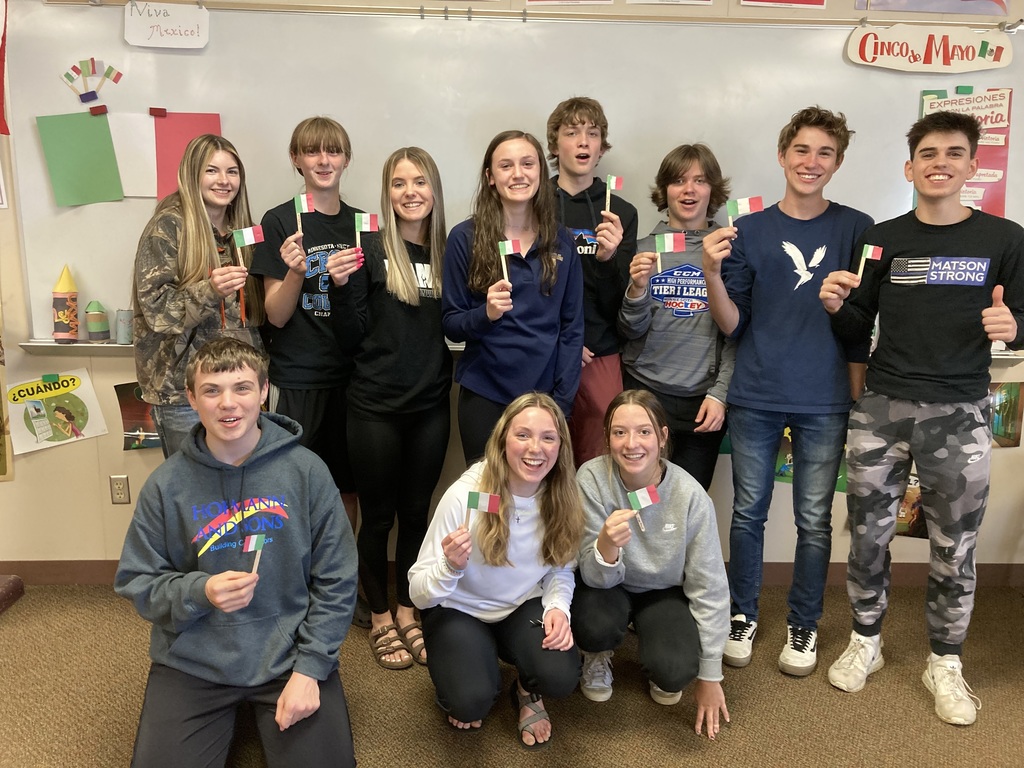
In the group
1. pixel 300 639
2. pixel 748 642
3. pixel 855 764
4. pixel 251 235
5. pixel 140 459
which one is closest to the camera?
pixel 300 639

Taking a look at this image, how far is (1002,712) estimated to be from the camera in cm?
217

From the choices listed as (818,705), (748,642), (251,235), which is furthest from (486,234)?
(818,705)

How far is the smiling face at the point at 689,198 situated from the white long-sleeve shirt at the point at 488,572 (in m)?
1.15

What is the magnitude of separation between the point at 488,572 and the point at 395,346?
77 centimetres

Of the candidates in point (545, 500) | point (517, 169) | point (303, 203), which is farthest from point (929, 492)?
point (303, 203)

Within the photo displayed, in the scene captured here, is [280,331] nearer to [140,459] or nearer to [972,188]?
[140,459]

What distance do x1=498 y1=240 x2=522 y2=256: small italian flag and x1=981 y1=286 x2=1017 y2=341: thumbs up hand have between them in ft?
4.29

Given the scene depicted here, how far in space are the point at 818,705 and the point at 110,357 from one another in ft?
9.08

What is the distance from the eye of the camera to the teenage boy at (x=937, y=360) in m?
2.00

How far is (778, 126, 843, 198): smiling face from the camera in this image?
2.17 metres

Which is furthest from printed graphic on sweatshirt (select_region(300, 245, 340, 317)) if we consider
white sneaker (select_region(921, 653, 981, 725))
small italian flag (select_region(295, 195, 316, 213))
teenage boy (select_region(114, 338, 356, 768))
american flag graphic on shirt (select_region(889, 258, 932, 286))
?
white sneaker (select_region(921, 653, 981, 725))

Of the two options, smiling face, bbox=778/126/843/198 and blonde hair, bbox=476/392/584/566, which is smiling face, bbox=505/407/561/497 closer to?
blonde hair, bbox=476/392/584/566

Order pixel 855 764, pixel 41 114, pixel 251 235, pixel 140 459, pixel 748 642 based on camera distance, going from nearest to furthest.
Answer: pixel 855 764 → pixel 251 235 → pixel 748 642 → pixel 41 114 → pixel 140 459

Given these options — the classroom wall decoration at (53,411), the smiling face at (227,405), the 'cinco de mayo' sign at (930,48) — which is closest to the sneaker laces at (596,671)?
the smiling face at (227,405)
